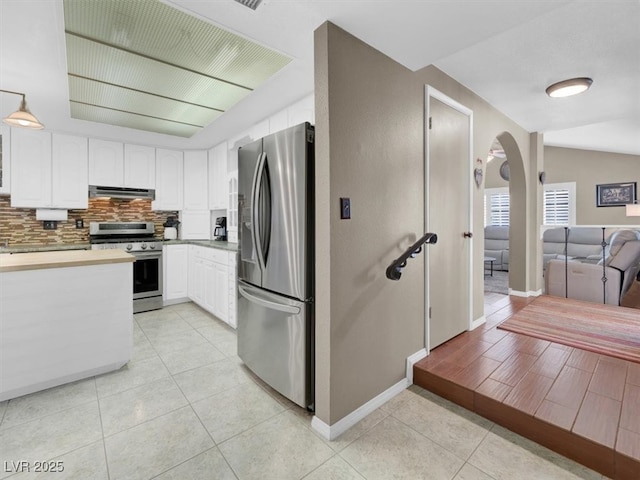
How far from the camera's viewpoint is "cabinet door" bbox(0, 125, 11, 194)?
3516 mm

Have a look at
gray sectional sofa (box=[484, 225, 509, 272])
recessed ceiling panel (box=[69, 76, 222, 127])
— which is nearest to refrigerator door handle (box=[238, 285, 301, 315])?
recessed ceiling panel (box=[69, 76, 222, 127])

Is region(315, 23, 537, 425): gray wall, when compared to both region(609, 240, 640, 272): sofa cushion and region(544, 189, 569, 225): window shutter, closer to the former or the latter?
region(609, 240, 640, 272): sofa cushion

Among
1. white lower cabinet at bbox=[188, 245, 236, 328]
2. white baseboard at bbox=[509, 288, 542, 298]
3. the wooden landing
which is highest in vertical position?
white lower cabinet at bbox=[188, 245, 236, 328]

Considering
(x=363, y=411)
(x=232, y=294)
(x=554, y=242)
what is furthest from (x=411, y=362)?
(x=554, y=242)

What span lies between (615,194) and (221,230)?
314 inches

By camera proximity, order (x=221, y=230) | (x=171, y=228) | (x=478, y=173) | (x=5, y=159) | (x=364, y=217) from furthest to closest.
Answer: (x=171, y=228)
(x=221, y=230)
(x=5, y=159)
(x=478, y=173)
(x=364, y=217)

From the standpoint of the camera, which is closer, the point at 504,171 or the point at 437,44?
the point at 437,44

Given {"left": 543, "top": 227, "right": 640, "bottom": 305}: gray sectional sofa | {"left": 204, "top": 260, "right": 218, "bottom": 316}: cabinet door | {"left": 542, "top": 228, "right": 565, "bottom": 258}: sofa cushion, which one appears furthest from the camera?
{"left": 542, "top": 228, "right": 565, "bottom": 258}: sofa cushion

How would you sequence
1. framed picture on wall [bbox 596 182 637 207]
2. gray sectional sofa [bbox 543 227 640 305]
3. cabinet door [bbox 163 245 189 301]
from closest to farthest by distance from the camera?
gray sectional sofa [bbox 543 227 640 305], cabinet door [bbox 163 245 189 301], framed picture on wall [bbox 596 182 637 207]

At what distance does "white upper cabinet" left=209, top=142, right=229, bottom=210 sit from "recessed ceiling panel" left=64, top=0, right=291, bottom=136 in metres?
1.34

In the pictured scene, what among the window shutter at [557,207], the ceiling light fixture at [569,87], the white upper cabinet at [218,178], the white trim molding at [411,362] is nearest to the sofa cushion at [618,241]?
the window shutter at [557,207]

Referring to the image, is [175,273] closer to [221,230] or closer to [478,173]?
[221,230]

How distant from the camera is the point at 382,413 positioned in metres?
1.96

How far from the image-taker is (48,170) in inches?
150
